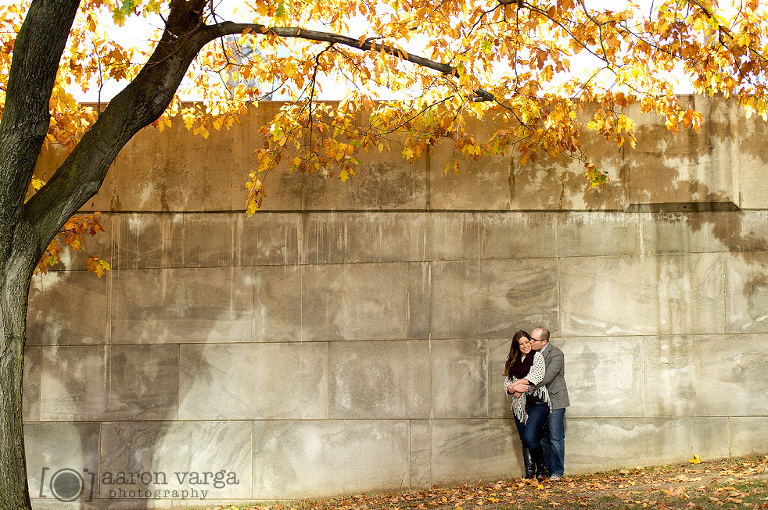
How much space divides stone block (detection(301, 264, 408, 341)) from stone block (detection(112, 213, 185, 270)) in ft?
5.27

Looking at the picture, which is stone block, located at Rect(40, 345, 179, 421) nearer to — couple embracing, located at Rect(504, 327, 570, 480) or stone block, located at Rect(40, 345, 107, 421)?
stone block, located at Rect(40, 345, 107, 421)

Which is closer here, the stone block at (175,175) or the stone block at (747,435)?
the stone block at (747,435)

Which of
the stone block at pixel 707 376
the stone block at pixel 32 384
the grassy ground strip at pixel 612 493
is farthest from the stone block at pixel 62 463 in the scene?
the stone block at pixel 707 376

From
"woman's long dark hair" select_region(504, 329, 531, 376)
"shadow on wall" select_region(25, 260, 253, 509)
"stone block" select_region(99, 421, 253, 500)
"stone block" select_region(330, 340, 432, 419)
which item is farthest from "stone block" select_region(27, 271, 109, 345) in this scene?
"woman's long dark hair" select_region(504, 329, 531, 376)

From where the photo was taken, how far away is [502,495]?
7.11 meters

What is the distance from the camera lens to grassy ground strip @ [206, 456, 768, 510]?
6.17 meters

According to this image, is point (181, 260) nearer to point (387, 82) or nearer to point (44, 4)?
point (387, 82)

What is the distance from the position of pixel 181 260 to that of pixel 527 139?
4347 millimetres

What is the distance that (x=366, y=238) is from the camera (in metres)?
8.41

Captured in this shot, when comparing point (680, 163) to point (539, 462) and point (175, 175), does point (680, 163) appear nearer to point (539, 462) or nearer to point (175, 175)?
point (539, 462)

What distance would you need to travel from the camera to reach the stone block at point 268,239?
8.45 meters

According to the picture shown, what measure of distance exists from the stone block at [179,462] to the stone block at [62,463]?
0.19m

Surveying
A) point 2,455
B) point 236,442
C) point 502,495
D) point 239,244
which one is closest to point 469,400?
point 502,495

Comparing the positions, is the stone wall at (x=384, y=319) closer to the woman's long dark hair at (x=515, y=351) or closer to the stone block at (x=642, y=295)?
the stone block at (x=642, y=295)
